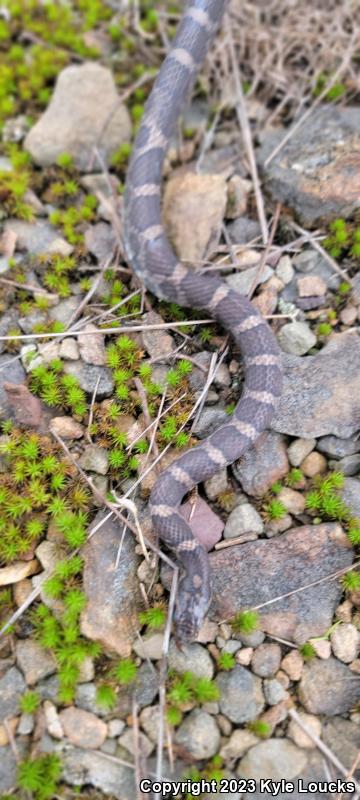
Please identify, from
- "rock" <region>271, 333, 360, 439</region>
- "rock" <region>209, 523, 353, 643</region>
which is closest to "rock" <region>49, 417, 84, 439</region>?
"rock" <region>209, 523, 353, 643</region>

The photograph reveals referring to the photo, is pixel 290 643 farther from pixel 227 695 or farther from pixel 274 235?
pixel 274 235

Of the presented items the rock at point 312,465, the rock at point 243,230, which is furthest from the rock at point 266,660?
the rock at point 243,230

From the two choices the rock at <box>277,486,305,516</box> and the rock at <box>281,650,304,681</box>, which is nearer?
the rock at <box>281,650,304,681</box>

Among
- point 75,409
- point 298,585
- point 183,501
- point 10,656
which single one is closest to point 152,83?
point 75,409

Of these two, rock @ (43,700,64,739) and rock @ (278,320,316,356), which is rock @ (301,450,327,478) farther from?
rock @ (43,700,64,739)

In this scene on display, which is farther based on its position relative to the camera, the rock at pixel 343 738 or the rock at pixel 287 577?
the rock at pixel 287 577

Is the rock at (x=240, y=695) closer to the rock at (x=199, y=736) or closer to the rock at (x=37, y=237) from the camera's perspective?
the rock at (x=199, y=736)
